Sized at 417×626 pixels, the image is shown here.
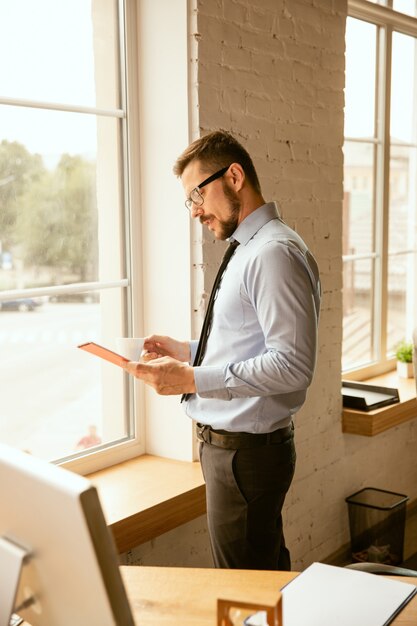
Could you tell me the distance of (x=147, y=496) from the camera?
2520 mm

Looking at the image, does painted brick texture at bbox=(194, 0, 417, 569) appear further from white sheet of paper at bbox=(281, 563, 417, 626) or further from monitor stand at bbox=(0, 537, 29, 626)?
monitor stand at bbox=(0, 537, 29, 626)

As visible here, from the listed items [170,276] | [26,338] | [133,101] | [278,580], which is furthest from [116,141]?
[278,580]

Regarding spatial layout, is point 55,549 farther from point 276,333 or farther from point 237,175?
point 237,175

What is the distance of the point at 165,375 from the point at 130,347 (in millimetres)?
269

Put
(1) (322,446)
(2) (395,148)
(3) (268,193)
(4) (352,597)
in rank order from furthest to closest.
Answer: (2) (395,148)
(1) (322,446)
(3) (268,193)
(4) (352,597)

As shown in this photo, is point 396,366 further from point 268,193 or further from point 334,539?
point 268,193

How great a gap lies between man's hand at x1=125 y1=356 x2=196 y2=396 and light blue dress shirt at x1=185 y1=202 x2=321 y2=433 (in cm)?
3

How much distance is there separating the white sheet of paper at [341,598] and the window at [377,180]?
2.52 m

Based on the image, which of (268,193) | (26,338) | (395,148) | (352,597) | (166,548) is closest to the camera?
(352,597)

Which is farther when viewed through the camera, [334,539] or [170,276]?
[334,539]

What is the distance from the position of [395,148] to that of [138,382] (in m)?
2.22

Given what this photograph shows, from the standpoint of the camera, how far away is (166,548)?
8.87ft

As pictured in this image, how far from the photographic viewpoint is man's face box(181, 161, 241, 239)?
2.20 meters

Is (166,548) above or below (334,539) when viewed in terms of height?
above
